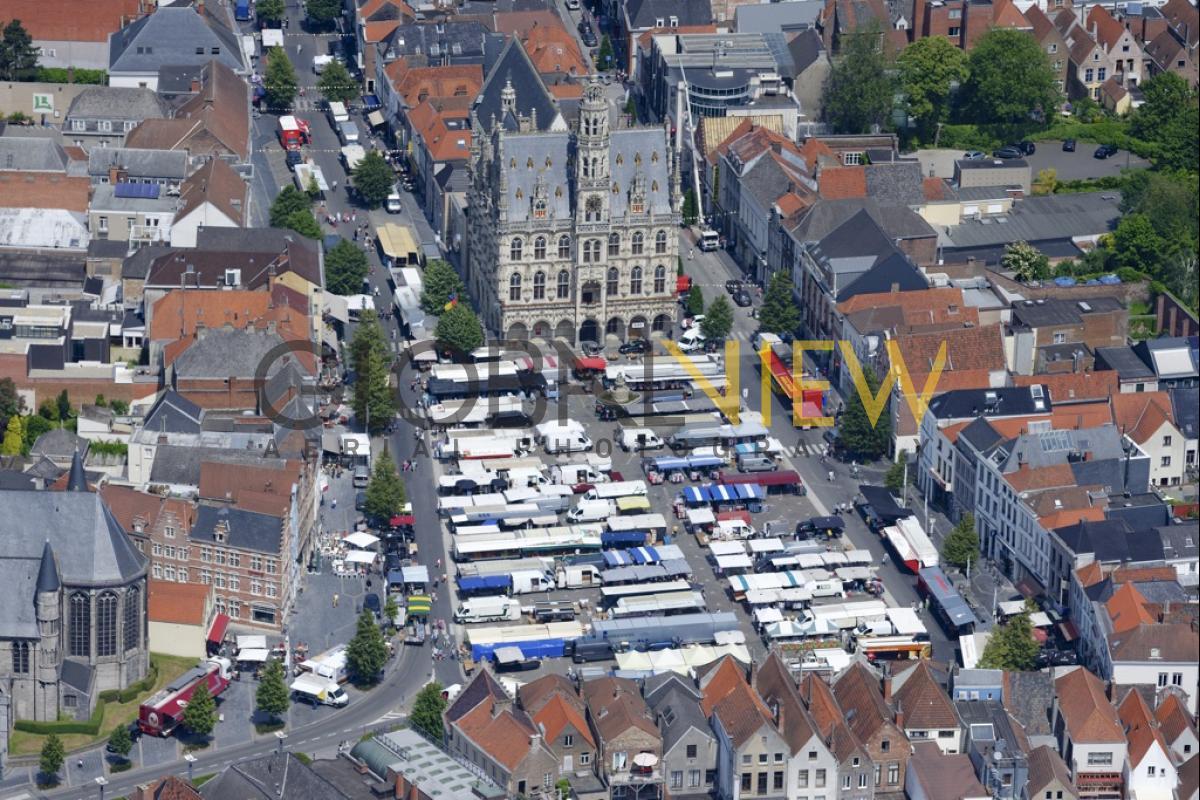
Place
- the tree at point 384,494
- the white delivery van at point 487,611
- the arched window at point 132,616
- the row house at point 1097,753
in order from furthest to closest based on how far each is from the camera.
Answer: the tree at point 384,494 → the white delivery van at point 487,611 → the arched window at point 132,616 → the row house at point 1097,753

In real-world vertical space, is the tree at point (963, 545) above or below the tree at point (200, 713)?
above

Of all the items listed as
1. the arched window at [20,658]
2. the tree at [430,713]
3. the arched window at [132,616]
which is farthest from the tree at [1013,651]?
the arched window at [20,658]

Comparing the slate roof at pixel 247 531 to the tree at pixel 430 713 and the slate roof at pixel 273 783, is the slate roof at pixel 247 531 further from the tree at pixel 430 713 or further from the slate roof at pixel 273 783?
the slate roof at pixel 273 783

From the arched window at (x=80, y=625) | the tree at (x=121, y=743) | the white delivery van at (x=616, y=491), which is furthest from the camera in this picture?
the white delivery van at (x=616, y=491)

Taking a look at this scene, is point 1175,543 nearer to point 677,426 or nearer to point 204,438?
point 677,426

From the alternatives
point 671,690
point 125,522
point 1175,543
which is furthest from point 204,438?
point 1175,543

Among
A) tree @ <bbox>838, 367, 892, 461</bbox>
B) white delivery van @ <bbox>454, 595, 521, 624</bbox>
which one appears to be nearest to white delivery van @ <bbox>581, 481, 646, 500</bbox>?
tree @ <bbox>838, 367, 892, 461</bbox>

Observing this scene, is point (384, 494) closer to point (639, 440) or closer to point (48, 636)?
point (639, 440)
